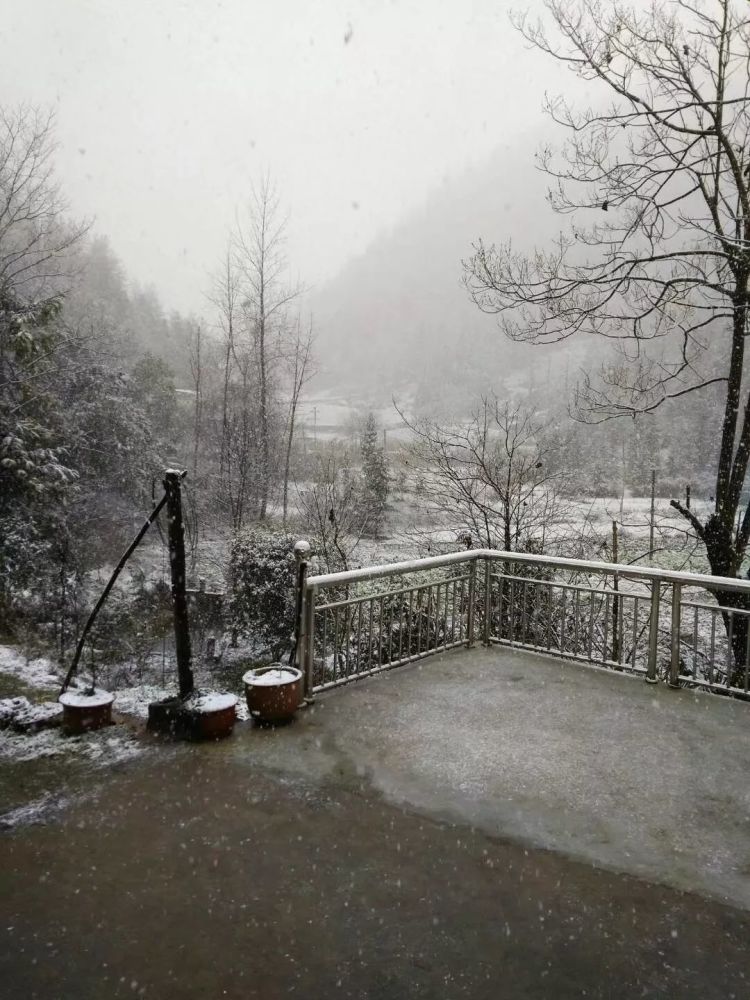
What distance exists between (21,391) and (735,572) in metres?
13.4

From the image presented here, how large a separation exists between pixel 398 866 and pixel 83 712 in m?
2.49

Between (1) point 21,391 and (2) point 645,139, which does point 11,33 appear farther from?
(2) point 645,139

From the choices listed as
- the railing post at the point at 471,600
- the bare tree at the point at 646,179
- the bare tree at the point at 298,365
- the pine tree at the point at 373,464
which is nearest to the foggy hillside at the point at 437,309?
the pine tree at the point at 373,464

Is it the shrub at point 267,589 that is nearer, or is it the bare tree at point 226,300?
the shrub at point 267,589

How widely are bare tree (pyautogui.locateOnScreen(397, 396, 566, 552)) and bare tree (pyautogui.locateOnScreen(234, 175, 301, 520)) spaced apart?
780cm

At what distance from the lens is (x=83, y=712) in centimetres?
396

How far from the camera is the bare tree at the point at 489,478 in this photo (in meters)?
9.68

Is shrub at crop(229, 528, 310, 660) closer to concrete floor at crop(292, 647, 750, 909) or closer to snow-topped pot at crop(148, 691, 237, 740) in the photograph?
concrete floor at crop(292, 647, 750, 909)

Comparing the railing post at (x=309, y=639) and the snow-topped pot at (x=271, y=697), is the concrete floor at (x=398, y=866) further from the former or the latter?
the railing post at (x=309, y=639)

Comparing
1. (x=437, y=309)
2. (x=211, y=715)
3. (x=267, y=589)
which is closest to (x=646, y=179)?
(x=211, y=715)

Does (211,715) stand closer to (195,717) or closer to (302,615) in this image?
(195,717)

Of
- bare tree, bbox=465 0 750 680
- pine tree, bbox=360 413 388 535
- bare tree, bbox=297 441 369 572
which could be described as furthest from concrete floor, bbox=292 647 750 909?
pine tree, bbox=360 413 388 535

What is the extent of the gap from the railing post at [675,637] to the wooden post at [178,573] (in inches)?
148

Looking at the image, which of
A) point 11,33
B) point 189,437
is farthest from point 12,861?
point 189,437
